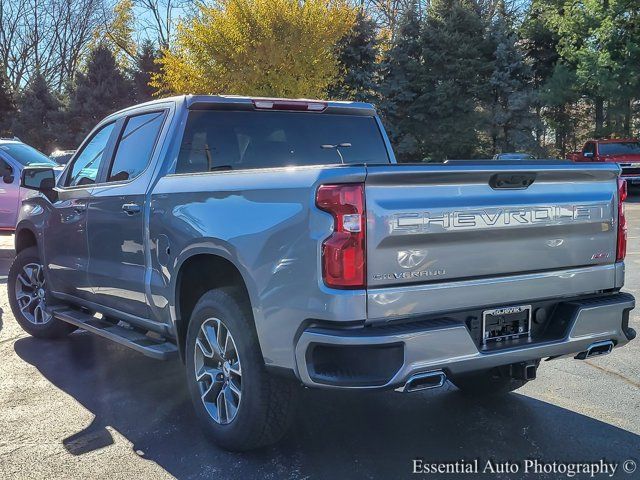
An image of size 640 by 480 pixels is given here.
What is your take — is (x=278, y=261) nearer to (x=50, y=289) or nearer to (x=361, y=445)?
(x=361, y=445)

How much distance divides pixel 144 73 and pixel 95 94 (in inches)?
117

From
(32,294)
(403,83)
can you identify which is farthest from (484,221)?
(403,83)

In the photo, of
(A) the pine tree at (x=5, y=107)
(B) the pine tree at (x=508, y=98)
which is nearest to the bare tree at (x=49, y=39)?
(A) the pine tree at (x=5, y=107)

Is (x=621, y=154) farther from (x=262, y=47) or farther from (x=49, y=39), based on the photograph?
(x=49, y=39)

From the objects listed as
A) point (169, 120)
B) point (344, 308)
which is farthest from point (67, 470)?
point (169, 120)

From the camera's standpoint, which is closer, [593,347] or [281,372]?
[281,372]

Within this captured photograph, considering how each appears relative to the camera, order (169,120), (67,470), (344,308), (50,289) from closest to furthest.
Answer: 1. (344,308)
2. (67,470)
3. (169,120)
4. (50,289)

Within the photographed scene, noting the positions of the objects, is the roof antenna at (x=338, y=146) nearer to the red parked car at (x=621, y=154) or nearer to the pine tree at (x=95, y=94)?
the red parked car at (x=621, y=154)

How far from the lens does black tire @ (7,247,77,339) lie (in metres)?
6.07

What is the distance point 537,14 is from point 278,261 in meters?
31.1

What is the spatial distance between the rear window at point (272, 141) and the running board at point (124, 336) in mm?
1175

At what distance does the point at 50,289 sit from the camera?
582 centimetres

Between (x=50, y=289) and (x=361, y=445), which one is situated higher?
(x=50, y=289)

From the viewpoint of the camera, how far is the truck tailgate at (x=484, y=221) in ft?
9.78
